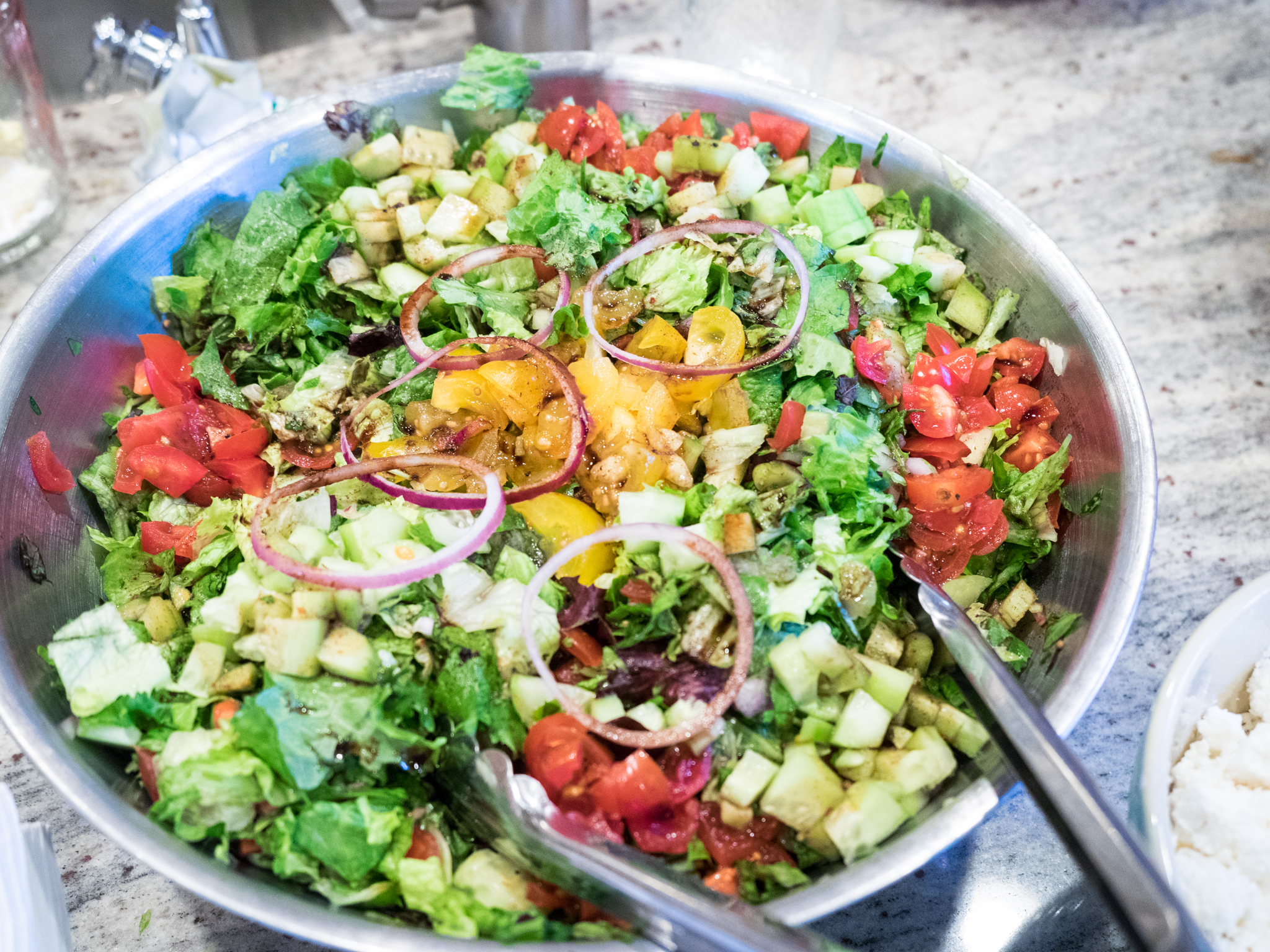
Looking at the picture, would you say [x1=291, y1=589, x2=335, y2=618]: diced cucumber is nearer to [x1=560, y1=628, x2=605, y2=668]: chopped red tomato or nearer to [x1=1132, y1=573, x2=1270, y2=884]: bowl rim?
[x1=560, y1=628, x2=605, y2=668]: chopped red tomato

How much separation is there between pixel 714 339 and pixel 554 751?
0.77m

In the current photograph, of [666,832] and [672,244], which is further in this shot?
[672,244]

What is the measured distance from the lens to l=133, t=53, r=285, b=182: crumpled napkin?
90.9 inches

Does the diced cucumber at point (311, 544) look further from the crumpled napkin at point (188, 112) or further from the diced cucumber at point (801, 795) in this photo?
the crumpled napkin at point (188, 112)

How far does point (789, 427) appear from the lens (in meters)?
1.50

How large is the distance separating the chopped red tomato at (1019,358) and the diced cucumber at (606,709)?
3.18 feet

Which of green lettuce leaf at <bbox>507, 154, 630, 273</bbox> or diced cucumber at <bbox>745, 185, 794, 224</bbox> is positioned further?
diced cucumber at <bbox>745, 185, 794, 224</bbox>

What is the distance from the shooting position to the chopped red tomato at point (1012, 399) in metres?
1.63

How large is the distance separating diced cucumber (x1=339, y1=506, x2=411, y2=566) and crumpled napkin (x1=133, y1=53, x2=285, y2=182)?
1434 mm

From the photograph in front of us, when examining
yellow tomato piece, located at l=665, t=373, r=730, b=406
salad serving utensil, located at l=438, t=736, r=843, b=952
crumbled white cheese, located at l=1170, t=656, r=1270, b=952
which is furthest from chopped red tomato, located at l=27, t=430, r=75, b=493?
crumbled white cheese, located at l=1170, t=656, r=1270, b=952

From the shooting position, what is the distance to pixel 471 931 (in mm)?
1127

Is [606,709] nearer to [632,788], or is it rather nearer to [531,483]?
[632,788]

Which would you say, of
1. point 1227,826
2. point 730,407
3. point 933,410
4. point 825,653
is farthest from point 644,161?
point 1227,826

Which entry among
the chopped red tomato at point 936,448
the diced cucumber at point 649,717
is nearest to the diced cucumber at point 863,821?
the diced cucumber at point 649,717
